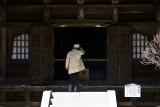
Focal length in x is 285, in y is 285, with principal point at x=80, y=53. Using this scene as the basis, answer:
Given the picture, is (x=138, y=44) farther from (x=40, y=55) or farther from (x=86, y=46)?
(x=40, y=55)

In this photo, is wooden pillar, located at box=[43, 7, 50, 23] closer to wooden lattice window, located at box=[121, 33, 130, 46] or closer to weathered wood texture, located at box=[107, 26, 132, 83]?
weathered wood texture, located at box=[107, 26, 132, 83]

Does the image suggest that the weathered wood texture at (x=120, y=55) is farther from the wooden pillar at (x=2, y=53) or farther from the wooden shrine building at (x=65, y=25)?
the wooden pillar at (x=2, y=53)

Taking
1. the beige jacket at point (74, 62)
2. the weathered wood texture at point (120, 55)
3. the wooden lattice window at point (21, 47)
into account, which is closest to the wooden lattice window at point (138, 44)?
the weathered wood texture at point (120, 55)

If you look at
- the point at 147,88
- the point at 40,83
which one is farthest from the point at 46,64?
the point at 147,88

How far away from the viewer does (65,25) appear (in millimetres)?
14688

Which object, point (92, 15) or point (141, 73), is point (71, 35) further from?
point (141, 73)

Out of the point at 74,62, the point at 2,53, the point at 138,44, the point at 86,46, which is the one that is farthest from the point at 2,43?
the point at 138,44

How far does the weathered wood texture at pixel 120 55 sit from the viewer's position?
14242 millimetres

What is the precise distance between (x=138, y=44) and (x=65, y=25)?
12.9ft

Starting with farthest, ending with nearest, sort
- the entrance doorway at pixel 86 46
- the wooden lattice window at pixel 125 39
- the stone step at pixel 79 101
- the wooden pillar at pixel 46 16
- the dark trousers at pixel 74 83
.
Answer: the entrance doorway at pixel 86 46 < the wooden pillar at pixel 46 16 < the wooden lattice window at pixel 125 39 < the dark trousers at pixel 74 83 < the stone step at pixel 79 101

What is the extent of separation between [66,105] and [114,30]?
518 cm

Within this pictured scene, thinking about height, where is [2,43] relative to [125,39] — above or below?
below

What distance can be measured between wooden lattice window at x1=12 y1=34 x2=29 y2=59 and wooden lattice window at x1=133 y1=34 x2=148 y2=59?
5.61m

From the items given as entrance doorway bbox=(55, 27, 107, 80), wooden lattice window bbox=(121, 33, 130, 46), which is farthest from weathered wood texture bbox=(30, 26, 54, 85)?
wooden lattice window bbox=(121, 33, 130, 46)
